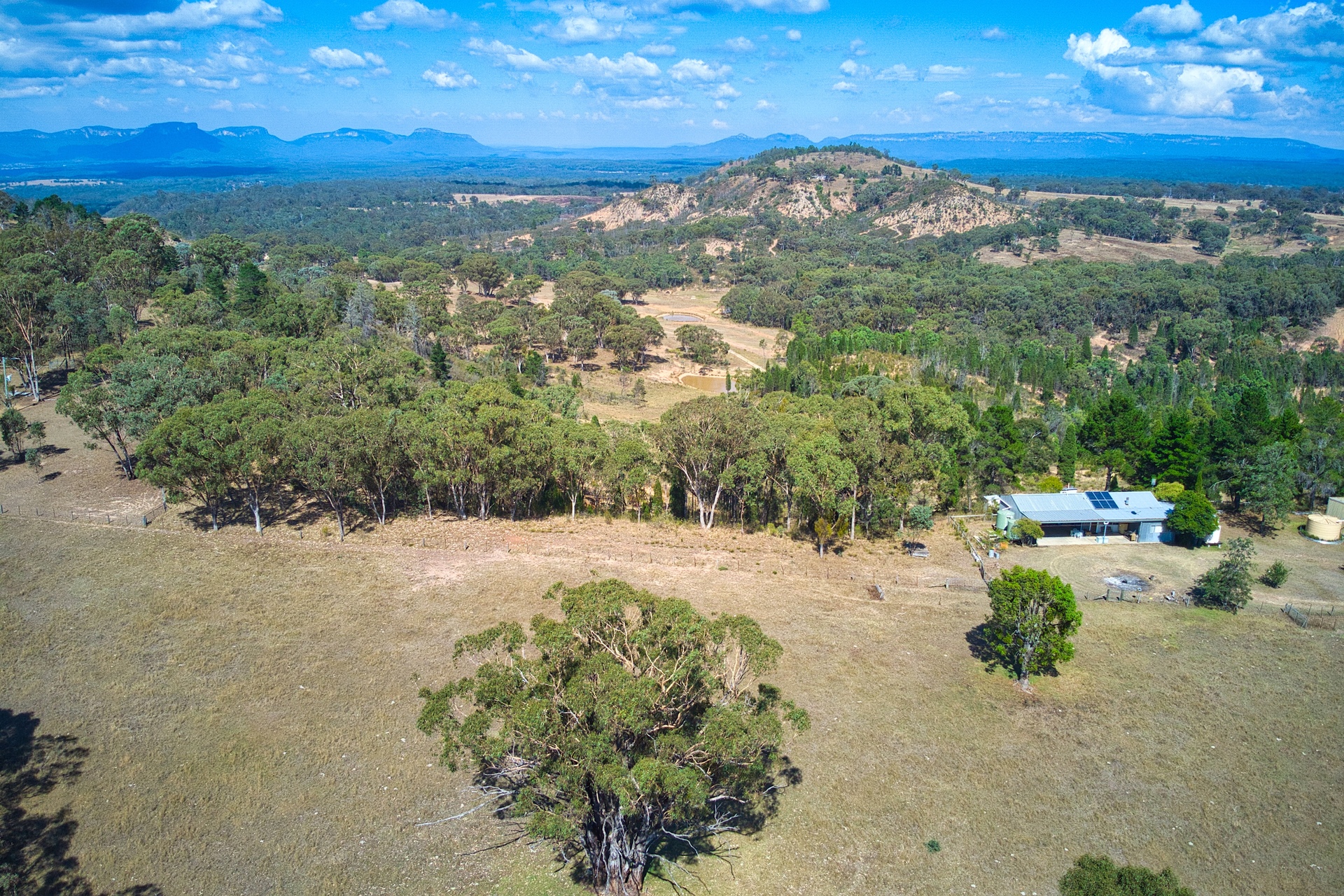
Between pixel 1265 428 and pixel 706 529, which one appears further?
pixel 1265 428

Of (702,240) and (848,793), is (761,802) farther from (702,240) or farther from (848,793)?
(702,240)

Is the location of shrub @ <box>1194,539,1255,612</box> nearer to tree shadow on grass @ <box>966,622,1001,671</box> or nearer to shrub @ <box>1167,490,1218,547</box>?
shrub @ <box>1167,490,1218,547</box>

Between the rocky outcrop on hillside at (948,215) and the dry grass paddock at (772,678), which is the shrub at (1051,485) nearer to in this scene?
the dry grass paddock at (772,678)

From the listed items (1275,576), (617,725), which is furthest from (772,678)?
(1275,576)

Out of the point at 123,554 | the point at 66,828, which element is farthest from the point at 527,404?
the point at 66,828

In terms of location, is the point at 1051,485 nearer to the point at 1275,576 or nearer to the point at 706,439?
the point at 1275,576

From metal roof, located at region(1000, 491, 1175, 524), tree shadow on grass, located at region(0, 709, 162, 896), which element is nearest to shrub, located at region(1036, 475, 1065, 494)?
metal roof, located at region(1000, 491, 1175, 524)
